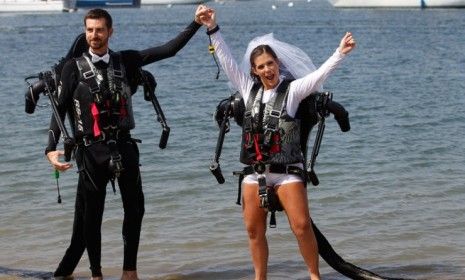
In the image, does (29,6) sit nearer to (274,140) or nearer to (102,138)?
(102,138)

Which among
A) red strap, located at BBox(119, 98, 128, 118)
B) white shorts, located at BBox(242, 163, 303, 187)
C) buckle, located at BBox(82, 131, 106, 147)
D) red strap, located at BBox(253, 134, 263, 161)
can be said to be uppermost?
red strap, located at BBox(119, 98, 128, 118)

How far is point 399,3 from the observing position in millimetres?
105000

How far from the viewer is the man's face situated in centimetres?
723

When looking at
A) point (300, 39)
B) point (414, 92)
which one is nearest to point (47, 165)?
point (414, 92)

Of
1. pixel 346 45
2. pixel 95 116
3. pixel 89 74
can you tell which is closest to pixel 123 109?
pixel 95 116

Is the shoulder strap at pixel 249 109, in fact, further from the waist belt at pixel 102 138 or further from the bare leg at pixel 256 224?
the waist belt at pixel 102 138

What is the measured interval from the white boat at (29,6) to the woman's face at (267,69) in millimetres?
113377

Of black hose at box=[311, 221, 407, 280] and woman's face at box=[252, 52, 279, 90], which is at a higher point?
woman's face at box=[252, 52, 279, 90]

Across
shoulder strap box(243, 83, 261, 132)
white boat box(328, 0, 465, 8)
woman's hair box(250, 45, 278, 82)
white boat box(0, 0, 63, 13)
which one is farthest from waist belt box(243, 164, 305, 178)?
white boat box(0, 0, 63, 13)

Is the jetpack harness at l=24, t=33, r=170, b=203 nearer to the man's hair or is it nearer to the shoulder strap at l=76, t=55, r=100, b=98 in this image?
the shoulder strap at l=76, t=55, r=100, b=98

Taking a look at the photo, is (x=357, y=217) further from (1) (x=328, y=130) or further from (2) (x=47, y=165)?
(1) (x=328, y=130)

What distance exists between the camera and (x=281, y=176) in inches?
276

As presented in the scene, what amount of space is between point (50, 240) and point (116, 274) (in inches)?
65.7

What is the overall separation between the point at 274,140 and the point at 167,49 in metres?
1.11
